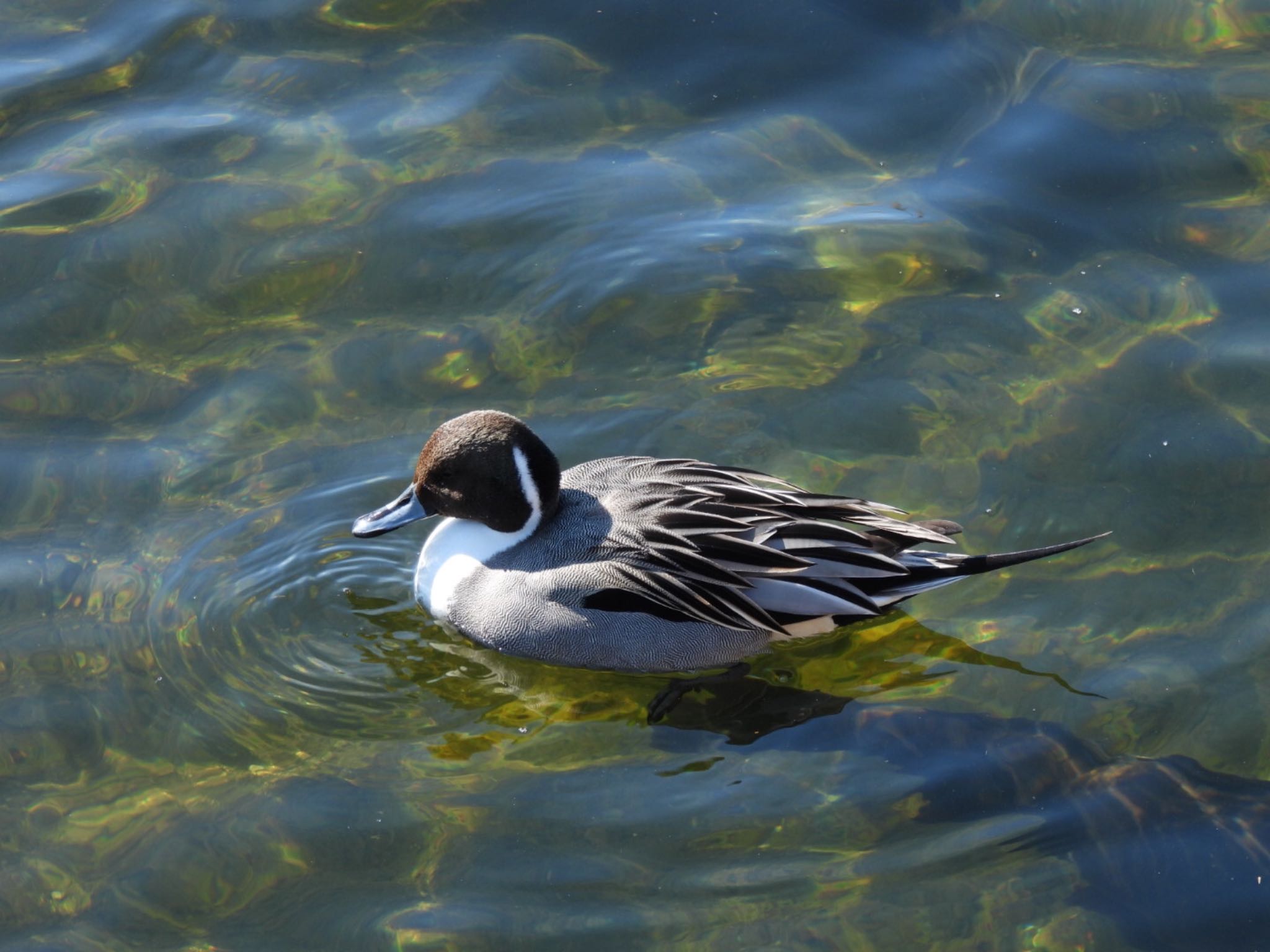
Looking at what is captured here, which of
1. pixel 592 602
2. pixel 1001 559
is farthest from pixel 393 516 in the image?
pixel 1001 559

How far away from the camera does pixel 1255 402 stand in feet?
23.4

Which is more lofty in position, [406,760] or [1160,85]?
[1160,85]

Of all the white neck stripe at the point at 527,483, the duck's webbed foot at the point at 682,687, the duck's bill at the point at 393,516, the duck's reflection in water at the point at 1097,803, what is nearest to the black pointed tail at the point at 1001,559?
the duck's reflection in water at the point at 1097,803

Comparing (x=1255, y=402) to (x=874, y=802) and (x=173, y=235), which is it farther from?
(x=173, y=235)

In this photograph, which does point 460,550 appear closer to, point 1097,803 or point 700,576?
point 700,576

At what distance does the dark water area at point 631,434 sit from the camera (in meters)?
5.31

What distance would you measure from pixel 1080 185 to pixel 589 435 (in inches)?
128

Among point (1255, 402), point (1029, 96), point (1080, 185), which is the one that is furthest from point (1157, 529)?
point (1029, 96)

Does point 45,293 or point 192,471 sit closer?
point 192,471

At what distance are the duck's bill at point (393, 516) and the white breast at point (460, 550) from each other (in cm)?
16

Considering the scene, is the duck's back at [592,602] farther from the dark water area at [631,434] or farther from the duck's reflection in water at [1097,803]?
the duck's reflection in water at [1097,803]

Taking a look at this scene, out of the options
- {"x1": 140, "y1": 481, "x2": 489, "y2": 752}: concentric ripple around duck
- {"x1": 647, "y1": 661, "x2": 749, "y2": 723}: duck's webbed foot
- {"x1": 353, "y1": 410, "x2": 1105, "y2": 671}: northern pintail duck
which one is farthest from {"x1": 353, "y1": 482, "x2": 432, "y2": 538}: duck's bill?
{"x1": 647, "y1": 661, "x2": 749, "y2": 723}: duck's webbed foot

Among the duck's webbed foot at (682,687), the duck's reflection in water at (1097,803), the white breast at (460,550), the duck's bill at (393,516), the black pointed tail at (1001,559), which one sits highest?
the duck's bill at (393,516)

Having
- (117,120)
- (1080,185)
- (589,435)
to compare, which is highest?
(117,120)
